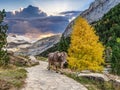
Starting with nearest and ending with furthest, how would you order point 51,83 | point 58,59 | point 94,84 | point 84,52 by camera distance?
point 51,83 < point 94,84 < point 58,59 < point 84,52

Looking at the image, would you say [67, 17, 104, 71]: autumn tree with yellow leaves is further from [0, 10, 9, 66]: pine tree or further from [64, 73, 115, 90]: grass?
[64, 73, 115, 90]: grass

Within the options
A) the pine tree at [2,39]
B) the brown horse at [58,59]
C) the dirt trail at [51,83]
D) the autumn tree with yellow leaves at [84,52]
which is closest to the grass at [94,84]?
the dirt trail at [51,83]

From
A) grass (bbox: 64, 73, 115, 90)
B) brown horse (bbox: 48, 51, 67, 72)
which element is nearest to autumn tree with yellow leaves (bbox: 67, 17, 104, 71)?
brown horse (bbox: 48, 51, 67, 72)

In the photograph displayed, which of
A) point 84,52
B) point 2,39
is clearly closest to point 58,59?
point 2,39

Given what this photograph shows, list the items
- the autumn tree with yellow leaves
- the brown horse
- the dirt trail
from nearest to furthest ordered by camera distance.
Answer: the dirt trail, the brown horse, the autumn tree with yellow leaves

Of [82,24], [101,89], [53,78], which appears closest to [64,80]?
[53,78]

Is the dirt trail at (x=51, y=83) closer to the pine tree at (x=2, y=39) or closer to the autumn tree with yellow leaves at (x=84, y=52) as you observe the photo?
the pine tree at (x=2, y=39)

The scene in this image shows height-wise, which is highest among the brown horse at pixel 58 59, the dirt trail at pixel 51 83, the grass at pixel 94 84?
the brown horse at pixel 58 59

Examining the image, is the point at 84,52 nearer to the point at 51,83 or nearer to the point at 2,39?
A: the point at 2,39

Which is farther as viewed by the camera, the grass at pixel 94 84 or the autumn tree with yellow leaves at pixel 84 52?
the autumn tree with yellow leaves at pixel 84 52

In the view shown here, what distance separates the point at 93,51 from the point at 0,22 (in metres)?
14.8

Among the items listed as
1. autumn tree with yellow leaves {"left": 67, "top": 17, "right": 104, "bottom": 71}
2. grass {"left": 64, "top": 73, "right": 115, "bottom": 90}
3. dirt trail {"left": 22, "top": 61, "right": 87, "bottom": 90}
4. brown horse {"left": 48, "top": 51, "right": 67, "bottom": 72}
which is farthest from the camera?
autumn tree with yellow leaves {"left": 67, "top": 17, "right": 104, "bottom": 71}

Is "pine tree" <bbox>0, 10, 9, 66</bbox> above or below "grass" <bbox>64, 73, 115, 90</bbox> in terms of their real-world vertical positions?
above

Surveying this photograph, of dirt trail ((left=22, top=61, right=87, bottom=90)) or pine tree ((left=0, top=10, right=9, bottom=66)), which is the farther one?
pine tree ((left=0, top=10, right=9, bottom=66))
